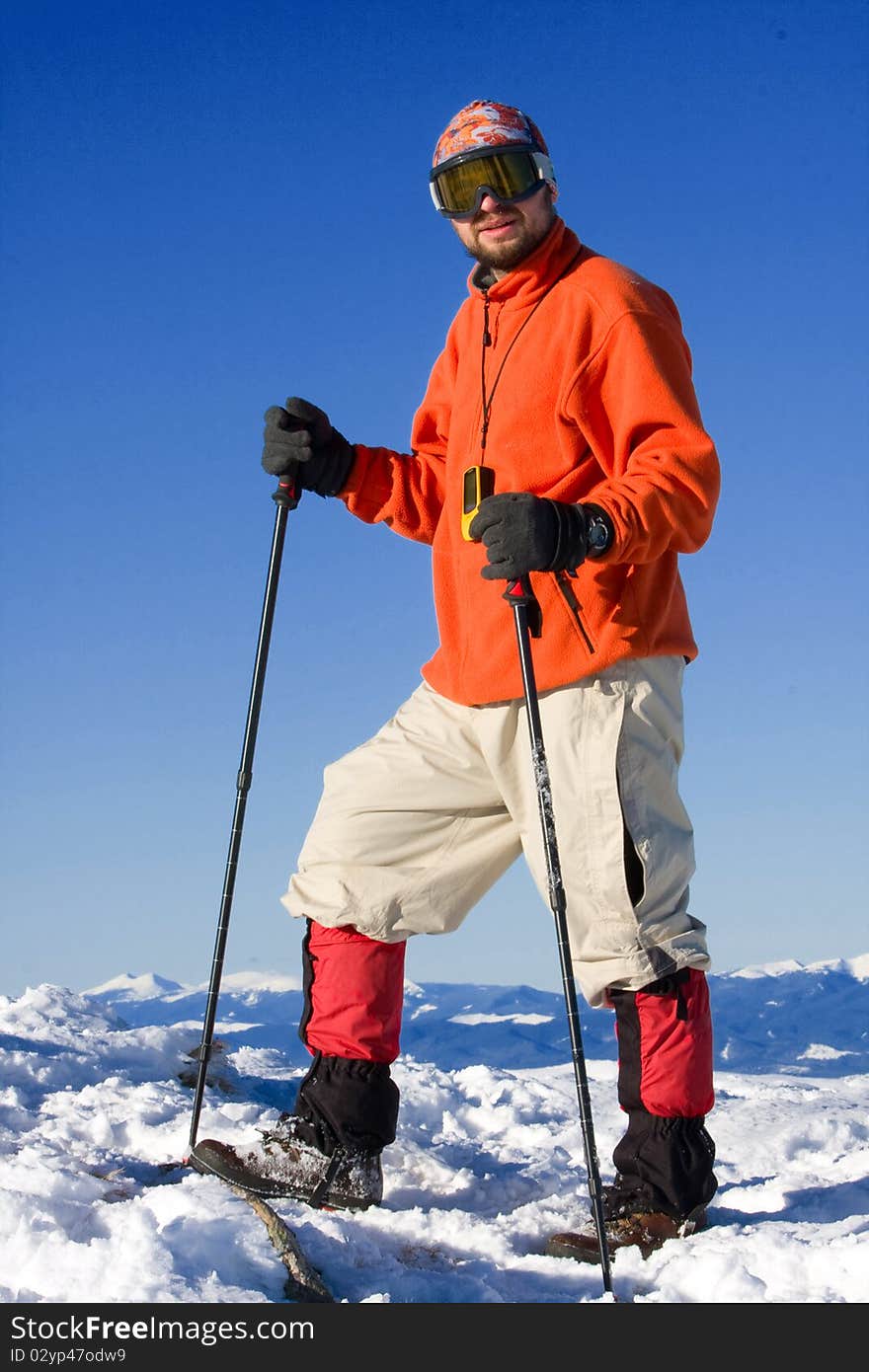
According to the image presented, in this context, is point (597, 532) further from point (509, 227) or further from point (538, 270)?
point (509, 227)

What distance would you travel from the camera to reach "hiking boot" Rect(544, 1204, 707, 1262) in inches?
137

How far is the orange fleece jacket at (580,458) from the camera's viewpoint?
3697 mm

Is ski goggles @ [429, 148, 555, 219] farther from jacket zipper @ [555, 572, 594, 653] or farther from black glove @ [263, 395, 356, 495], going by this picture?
jacket zipper @ [555, 572, 594, 653]

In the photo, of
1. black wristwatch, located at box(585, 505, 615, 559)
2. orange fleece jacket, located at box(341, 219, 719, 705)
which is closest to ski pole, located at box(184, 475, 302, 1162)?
orange fleece jacket, located at box(341, 219, 719, 705)

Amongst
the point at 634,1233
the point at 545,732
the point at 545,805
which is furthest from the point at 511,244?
the point at 634,1233

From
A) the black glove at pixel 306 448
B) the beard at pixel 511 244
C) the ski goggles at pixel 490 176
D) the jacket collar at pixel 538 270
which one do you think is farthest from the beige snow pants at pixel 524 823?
the ski goggles at pixel 490 176

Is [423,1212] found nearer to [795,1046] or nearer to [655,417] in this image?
[655,417]

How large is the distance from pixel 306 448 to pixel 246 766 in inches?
44.9

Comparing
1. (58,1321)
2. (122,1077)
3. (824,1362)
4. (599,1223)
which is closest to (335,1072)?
(599,1223)

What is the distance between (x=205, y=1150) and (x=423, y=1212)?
2.29 ft

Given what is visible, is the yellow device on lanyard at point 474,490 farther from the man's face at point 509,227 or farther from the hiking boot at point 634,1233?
the hiking boot at point 634,1233

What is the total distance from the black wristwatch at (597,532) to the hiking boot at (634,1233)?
6.19 feet

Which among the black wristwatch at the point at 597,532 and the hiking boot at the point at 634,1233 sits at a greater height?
the black wristwatch at the point at 597,532

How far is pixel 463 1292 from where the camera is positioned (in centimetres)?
290
